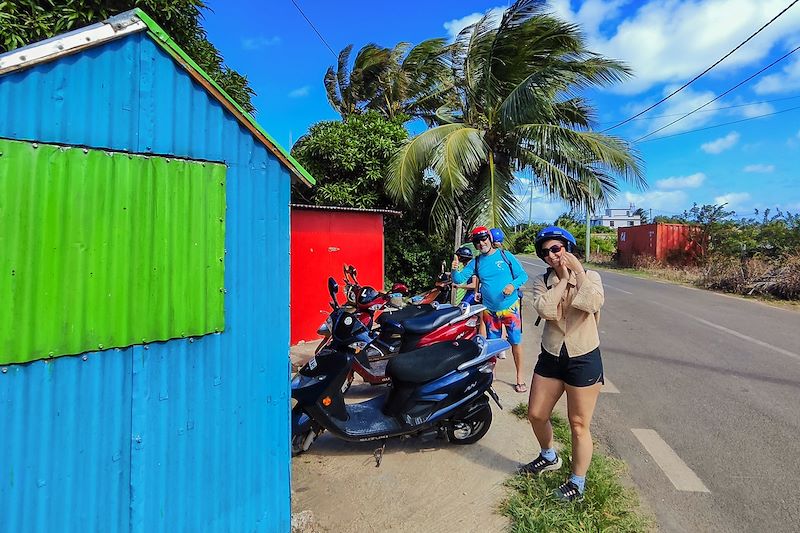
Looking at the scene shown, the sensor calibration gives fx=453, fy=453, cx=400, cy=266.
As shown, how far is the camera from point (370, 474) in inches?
123

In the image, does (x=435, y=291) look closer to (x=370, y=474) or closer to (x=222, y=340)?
(x=370, y=474)

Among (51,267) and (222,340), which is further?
(222,340)

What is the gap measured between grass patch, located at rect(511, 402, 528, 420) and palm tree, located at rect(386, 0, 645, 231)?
195 inches

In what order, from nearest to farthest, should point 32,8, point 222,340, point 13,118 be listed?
point 13,118 → point 222,340 → point 32,8

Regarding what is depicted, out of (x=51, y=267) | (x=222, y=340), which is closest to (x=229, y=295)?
(x=222, y=340)

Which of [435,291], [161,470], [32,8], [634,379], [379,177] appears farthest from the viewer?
[379,177]

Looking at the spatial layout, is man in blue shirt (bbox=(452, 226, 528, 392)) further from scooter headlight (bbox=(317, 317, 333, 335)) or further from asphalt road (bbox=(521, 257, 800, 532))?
scooter headlight (bbox=(317, 317, 333, 335))

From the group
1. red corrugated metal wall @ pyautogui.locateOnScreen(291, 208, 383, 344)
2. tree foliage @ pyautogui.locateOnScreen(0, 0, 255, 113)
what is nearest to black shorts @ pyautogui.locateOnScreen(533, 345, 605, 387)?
tree foliage @ pyautogui.locateOnScreen(0, 0, 255, 113)

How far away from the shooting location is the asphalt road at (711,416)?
2.77 meters

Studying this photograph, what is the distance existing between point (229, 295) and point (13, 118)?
39.3 inches

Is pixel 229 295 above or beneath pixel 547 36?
beneath

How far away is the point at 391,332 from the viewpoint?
451cm

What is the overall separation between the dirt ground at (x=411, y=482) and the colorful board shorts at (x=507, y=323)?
37.2 inches

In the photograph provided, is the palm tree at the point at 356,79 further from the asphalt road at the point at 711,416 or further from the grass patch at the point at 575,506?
the grass patch at the point at 575,506
